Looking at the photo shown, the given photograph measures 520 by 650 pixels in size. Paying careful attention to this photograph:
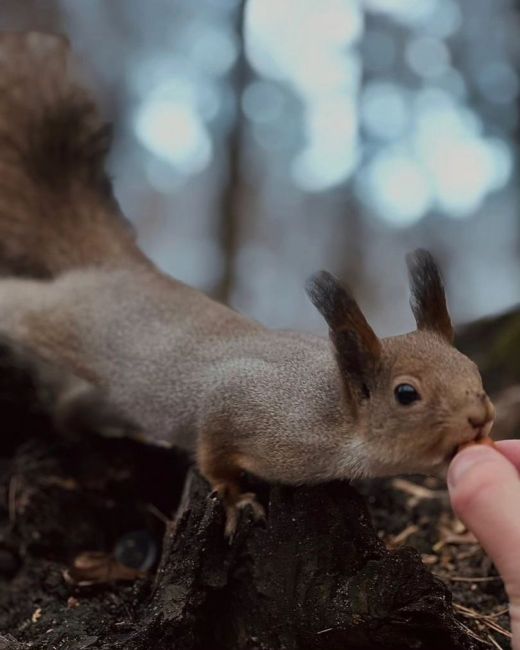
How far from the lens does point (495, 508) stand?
3.68 ft

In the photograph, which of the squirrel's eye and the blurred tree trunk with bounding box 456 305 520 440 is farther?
the blurred tree trunk with bounding box 456 305 520 440

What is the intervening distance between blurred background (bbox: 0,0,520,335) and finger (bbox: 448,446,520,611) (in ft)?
7.11

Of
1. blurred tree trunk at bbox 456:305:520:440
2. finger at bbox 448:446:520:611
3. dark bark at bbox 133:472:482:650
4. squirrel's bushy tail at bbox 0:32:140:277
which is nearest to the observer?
finger at bbox 448:446:520:611

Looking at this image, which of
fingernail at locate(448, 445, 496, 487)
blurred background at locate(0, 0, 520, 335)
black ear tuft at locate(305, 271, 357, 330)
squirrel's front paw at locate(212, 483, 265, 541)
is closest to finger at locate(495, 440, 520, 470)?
fingernail at locate(448, 445, 496, 487)

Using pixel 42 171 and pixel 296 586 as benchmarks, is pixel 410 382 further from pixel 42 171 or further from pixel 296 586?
pixel 42 171

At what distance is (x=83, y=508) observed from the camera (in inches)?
93.8

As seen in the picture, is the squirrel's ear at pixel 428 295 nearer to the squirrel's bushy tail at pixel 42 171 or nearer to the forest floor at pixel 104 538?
the forest floor at pixel 104 538

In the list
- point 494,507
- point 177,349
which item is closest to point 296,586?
point 494,507

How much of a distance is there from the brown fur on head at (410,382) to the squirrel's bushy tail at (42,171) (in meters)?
1.37

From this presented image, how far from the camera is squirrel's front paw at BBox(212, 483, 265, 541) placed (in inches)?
67.6

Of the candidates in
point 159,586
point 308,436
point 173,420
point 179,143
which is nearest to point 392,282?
point 179,143

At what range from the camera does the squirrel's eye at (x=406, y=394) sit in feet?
4.68

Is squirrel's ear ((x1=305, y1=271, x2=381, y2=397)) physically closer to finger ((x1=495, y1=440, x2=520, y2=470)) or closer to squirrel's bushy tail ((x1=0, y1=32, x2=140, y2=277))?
finger ((x1=495, y1=440, x2=520, y2=470))

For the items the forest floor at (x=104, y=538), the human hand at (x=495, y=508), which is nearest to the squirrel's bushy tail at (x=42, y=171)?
the forest floor at (x=104, y=538)
